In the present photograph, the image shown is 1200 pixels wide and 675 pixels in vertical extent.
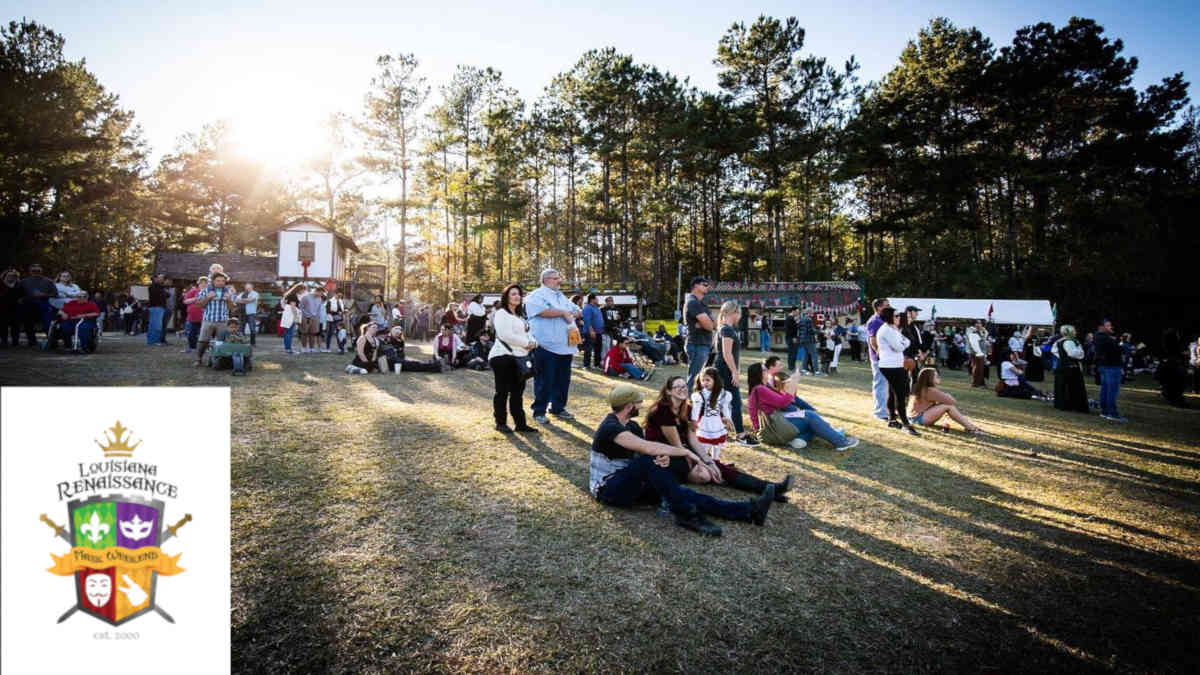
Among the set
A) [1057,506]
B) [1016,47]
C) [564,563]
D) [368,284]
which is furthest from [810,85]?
[564,563]

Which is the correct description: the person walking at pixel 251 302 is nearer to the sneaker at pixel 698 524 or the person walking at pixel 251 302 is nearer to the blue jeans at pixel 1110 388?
the sneaker at pixel 698 524

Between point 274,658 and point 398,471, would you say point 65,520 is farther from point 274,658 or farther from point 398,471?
point 398,471

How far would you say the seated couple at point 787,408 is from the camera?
605cm

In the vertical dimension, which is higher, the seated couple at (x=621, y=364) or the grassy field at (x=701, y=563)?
the seated couple at (x=621, y=364)

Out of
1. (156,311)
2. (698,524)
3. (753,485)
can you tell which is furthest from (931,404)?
(156,311)

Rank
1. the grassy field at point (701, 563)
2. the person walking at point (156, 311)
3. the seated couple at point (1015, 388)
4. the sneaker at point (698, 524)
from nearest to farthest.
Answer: the grassy field at point (701, 563) → the sneaker at point (698, 524) → the seated couple at point (1015, 388) → the person walking at point (156, 311)

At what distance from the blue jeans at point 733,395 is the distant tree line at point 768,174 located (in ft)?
84.4

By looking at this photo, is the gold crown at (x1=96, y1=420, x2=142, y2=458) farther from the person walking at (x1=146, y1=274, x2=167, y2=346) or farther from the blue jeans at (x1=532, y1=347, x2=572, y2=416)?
the person walking at (x1=146, y1=274, x2=167, y2=346)

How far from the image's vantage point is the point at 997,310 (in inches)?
956

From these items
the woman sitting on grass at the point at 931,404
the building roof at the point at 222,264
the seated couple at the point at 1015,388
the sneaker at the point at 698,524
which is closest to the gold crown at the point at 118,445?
the sneaker at the point at 698,524

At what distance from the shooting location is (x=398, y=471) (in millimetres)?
4617

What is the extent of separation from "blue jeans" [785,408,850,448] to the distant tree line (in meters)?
26.7

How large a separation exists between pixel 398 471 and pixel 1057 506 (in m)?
5.60

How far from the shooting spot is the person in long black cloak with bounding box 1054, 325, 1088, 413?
9.60m
